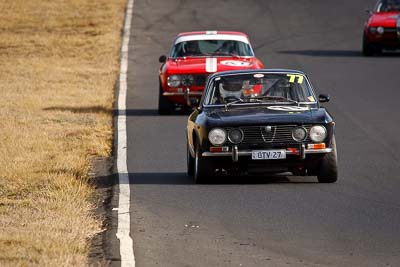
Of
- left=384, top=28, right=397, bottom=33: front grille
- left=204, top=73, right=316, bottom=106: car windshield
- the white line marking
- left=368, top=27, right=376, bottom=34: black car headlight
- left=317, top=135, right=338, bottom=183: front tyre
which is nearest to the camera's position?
the white line marking

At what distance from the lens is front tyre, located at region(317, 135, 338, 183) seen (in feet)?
46.5

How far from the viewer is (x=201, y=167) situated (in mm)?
14242

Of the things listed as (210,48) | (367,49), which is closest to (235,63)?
(210,48)

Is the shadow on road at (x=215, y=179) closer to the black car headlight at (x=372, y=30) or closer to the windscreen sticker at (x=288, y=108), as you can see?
the windscreen sticker at (x=288, y=108)

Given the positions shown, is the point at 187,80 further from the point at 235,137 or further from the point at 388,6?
the point at 388,6

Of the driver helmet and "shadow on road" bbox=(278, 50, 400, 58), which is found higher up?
the driver helmet

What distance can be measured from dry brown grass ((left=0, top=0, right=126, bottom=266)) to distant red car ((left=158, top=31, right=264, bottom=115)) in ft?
4.04

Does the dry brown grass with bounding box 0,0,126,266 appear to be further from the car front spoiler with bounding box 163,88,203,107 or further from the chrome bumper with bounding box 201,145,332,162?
the chrome bumper with bounding box 201,145,332,162

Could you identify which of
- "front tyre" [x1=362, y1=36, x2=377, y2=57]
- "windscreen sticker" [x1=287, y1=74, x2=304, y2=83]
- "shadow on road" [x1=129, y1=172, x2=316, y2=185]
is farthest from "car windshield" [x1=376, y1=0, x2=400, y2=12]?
Answer: "shadow on road" [x1=129, y1=172, x2=316, y2=185]

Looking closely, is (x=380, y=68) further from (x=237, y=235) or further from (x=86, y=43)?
(x=237, y=235)

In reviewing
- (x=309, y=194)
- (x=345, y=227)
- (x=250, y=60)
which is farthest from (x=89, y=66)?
(x=345, y=227)

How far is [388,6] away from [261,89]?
19.5 m

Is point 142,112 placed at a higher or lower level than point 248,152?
lower

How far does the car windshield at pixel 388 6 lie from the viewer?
3406 cm
